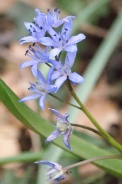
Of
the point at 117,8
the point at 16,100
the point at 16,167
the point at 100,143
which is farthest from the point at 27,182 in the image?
the point at 117,8

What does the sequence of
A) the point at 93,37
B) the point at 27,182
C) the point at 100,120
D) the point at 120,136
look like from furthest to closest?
the point at 93,37 → the point at 100,120 → the point at 120,136 → the point at 27,182

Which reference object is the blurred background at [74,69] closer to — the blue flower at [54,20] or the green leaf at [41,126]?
the green leaf at [41,126]

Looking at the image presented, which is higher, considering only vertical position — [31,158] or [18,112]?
[18,112]

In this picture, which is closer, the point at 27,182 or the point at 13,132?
the point at 27,182

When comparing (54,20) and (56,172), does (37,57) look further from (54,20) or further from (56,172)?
(56,172)

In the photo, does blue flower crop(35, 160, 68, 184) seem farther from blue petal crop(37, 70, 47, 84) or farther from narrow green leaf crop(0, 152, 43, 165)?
narrow green leaf crop(0, 152, 43, 165)

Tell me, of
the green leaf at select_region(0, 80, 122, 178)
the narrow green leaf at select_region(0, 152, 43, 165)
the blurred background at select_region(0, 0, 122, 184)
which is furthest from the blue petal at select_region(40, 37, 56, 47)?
the blurred background at select_region(0, 0, 122, 184)

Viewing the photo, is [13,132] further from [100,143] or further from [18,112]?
[18,112]

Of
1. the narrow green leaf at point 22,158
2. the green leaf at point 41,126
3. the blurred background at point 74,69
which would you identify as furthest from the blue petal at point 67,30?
the blurred background at point 74,69
